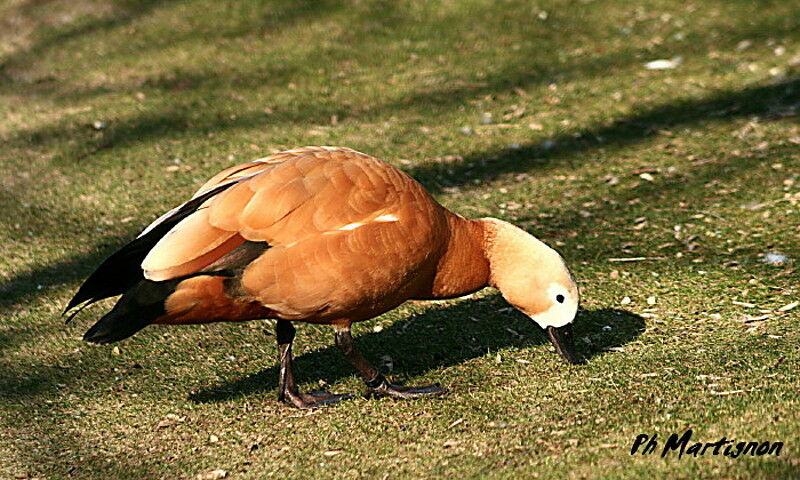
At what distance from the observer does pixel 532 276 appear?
4527mm

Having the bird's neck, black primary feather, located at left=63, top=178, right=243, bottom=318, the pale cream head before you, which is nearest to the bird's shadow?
the pale cream head

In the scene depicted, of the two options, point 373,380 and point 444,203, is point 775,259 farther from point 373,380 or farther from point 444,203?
point 373,380

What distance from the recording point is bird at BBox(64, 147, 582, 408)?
4047mm

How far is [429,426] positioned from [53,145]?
5241 mm

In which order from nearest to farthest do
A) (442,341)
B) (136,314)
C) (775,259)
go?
(136,314), (442,341), (775,259)

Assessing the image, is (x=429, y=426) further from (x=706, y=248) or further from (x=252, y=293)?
(x=706, y=248)

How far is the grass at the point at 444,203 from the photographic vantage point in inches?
160

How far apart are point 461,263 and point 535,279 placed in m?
0.36

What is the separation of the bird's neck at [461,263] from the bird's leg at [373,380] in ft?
1.43

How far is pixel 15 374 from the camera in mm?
4918

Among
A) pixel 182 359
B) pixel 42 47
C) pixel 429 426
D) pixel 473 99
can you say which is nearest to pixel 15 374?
pixel 182 359

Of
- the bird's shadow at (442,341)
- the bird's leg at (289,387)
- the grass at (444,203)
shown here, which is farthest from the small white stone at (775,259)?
the bird's leg at (289,387)
